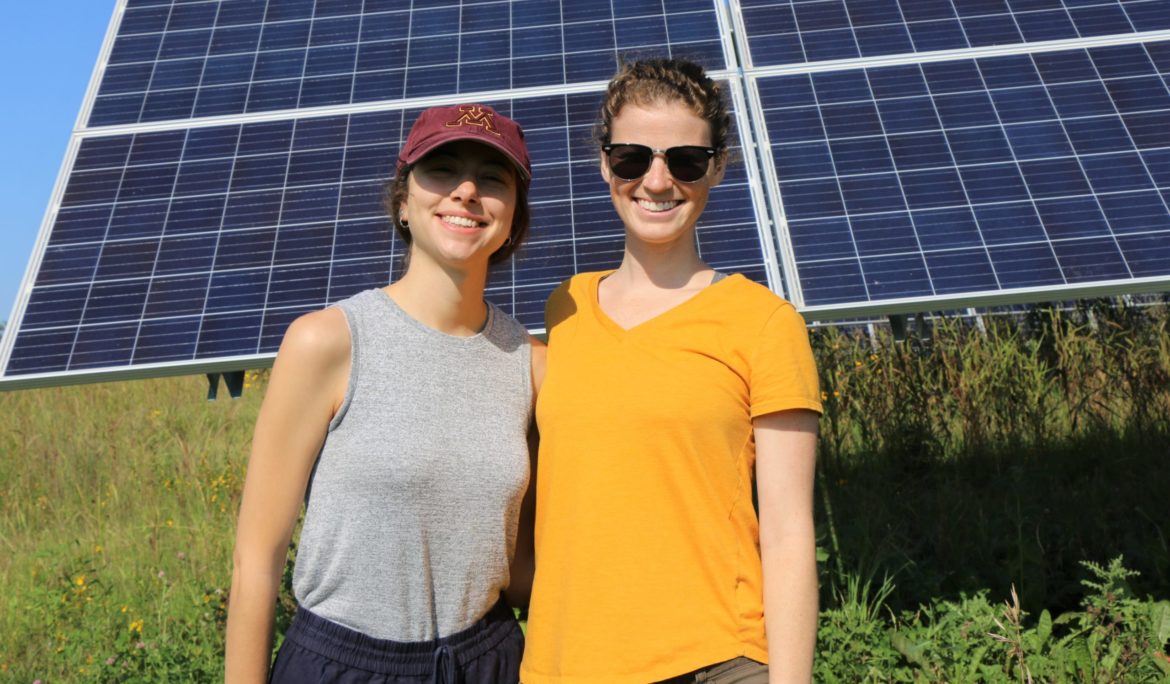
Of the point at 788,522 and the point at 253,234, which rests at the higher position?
the point at 253,234

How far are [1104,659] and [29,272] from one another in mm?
5365

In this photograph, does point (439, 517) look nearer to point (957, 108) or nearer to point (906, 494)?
point (957, 108)

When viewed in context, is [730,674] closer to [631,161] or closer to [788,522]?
[788,522]

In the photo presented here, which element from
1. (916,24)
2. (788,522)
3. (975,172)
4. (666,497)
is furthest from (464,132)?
(916,24)

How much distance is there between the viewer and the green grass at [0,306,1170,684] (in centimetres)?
525

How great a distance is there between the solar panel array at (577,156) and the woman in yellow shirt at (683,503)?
220 centimetres

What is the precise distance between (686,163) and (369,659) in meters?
1.40

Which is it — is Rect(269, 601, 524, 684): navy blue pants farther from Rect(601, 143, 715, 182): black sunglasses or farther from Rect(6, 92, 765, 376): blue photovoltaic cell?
Rect(6, 92, 765, 376): blue photovoltaic cell

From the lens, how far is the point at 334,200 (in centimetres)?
572

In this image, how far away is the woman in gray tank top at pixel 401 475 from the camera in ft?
8.39

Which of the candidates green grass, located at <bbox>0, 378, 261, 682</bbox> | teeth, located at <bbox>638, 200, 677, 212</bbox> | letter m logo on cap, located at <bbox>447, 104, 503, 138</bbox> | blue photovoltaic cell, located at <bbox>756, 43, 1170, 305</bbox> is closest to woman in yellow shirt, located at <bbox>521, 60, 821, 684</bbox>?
teeth, located at <bbox>638, 200, 677, 212</bbox>

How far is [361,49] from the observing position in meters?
6.88

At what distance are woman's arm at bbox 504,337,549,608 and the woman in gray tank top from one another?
0.09 m

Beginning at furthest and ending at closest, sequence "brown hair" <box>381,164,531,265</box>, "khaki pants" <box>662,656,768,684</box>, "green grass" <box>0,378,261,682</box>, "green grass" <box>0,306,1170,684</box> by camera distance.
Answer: "green grass" <box>0,378,261,682</box>
"green grass" <box>0,306,1170,684</box>
"brown hair" <box>381,164,531,265</box>
"khaki pants" <box>662,656,768,684</box>
